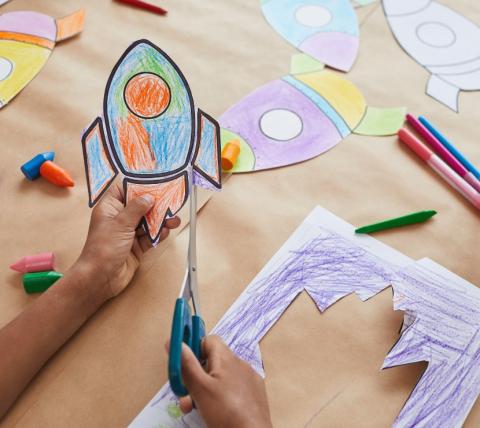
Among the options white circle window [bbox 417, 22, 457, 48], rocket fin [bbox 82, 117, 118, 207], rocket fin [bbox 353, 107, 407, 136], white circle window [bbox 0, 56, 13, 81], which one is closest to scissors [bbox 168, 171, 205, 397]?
rocket fin [bbox 82, 117, 118, 207]

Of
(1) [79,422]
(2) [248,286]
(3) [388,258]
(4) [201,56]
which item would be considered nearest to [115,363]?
(1) [79,422]

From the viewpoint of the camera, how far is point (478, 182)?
0.71 m

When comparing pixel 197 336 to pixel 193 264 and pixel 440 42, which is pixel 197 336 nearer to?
pixel 193 264

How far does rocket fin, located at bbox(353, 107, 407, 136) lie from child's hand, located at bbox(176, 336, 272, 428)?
42 centimetres

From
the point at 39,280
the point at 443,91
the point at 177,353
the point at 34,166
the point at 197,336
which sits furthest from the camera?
the point at 443,91

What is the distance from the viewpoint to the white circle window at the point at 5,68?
824 millimetres

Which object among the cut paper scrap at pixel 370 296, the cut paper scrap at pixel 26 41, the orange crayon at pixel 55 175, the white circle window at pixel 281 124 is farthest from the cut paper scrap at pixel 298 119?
the cut paper scrap at pixel 26 41

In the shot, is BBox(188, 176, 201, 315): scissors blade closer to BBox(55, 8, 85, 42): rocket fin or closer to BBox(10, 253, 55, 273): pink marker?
BBox(10, 253, 55, 273): pink marker

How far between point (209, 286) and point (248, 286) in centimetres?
5

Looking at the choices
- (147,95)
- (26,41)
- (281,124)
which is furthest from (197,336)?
(26,41)

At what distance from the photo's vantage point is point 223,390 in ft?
1.57

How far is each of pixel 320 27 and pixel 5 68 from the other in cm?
53

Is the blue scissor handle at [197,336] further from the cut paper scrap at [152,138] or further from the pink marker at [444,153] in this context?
the pink marker at [444,153]

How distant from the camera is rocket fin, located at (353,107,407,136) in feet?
2.55
